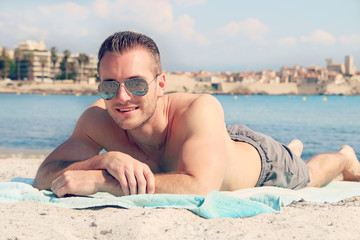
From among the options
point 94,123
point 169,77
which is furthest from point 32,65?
point 94,123

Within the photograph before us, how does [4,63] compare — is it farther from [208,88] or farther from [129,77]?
[129,77]

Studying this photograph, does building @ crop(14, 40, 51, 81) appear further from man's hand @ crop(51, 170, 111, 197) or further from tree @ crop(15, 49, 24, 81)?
man's hand @ crop(51, 170, 111, 197)

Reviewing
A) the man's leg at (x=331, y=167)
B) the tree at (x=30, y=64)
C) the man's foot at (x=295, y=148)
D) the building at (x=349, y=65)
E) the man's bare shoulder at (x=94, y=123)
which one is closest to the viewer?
the man's bare shoulder at (x=94, y=123)

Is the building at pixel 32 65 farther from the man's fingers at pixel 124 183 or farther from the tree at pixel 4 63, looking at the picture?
the man's fingers at pixel 124 183

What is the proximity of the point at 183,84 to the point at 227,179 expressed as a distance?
68.8 m

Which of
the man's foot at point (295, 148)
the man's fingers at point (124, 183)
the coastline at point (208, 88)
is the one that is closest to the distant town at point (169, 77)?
the coastline at point (208, 88)

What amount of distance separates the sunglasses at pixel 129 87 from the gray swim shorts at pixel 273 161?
105 cm

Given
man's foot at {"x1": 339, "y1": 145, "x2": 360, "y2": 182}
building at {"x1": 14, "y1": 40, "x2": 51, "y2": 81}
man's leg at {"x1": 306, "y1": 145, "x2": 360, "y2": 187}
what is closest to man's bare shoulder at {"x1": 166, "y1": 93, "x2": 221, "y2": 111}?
man's leg at {"x1": 306, "y1": 145, "x2": 360, "y2": 187}

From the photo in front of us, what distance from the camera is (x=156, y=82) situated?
289cm

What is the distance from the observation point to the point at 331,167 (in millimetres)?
4273

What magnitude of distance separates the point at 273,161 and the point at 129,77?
1409mm

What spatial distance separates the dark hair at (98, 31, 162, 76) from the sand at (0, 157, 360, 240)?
968 mm

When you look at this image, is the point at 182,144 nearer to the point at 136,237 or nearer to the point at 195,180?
the point at 195,180

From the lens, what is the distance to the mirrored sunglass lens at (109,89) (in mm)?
2740
